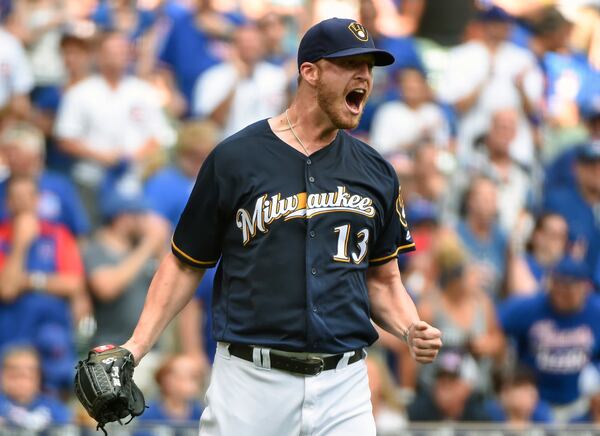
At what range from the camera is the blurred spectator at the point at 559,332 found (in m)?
9.18

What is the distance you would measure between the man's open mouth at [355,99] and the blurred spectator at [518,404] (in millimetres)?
4448

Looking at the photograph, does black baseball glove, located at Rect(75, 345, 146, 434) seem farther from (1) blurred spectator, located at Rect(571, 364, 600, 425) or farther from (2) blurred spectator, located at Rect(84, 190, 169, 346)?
(1) blurred spectator, located at Rect(571, 364, 600, 425)

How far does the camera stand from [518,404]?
8.77 meters

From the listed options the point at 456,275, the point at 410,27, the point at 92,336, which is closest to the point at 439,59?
the point at 410,27

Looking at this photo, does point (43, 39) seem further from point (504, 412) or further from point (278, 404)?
point (278, 404)

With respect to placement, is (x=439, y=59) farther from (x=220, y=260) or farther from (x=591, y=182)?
(x=220, y=260)

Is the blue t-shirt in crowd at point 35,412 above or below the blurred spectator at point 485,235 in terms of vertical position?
below

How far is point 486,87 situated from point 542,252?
5.17ft

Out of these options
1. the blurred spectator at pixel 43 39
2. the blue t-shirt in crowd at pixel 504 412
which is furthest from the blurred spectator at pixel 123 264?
the blue t-shirt in crowd at pixel 504 412

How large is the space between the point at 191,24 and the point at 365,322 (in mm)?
6017

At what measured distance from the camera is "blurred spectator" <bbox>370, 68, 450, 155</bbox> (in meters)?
10.2

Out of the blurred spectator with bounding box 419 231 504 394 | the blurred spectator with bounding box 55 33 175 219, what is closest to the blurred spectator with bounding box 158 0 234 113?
the blurred spectator with bounding box 55 33 175 219

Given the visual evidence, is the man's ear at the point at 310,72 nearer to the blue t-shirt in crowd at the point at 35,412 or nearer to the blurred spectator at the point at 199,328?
the blue t-shirt in crowd at the point at 35,412

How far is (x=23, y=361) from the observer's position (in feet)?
25.4
